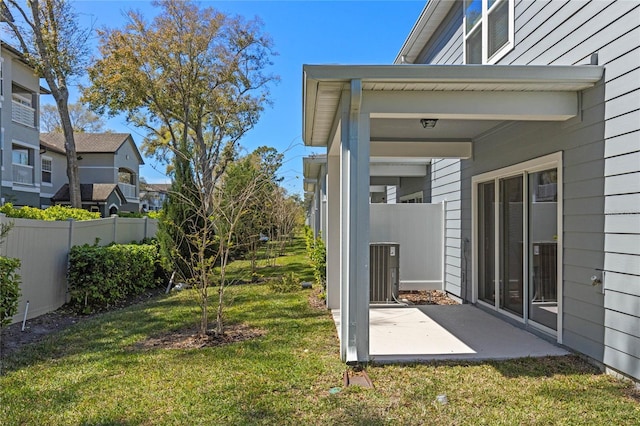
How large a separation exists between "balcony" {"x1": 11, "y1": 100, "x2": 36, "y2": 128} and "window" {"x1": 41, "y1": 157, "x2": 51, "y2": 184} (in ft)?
16.2

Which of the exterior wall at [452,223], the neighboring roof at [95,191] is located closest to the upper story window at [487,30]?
the exterior wall at [452,223]

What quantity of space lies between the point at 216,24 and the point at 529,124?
17246 millimetres

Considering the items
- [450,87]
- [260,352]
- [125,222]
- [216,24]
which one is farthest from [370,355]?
[216,24]

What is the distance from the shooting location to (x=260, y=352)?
4.84m

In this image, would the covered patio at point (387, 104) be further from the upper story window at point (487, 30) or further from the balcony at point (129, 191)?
the balcony at point (129, 191)

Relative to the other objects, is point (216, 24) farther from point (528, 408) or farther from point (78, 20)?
point (528, 408)

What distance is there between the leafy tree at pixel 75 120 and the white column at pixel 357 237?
129ft

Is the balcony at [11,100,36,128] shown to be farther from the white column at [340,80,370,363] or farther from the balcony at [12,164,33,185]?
the white column at [340,80,370,363]

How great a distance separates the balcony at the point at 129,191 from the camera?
3259cm

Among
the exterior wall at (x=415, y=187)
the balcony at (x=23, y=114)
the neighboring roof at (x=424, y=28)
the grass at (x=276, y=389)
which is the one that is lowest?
the grass at (x=276, y=389)

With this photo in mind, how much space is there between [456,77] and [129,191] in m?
33.7

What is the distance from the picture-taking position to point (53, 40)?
1748 cm

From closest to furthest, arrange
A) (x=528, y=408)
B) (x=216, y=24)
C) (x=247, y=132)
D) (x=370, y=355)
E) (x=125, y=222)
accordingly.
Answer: (x=528, y=408)
(x=370, y=355)
(x=125, y=222)
(x=216, y=24)
(x=247, y=132)

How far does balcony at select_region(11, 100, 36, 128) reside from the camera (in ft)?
66.3
